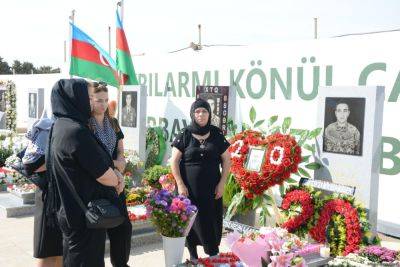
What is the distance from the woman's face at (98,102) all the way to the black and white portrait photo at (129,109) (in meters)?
5.16

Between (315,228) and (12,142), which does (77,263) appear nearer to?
(315,228)

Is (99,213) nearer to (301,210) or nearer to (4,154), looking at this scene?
(301,210)

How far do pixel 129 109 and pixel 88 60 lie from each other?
1561 mm

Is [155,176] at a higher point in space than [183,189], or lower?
lower

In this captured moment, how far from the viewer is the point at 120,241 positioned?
2.89 metres

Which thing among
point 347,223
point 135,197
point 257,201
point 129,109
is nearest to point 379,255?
point 347,223

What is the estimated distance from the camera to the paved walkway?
4.22m

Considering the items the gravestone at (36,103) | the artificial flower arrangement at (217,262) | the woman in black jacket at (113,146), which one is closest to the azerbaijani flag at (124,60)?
the gravestone at (36,103)

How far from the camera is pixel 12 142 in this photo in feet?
27.3

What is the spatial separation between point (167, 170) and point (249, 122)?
159cm

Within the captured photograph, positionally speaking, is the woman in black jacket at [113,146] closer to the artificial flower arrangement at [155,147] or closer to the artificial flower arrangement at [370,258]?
A: the artificial flower arrangement at [370,258]

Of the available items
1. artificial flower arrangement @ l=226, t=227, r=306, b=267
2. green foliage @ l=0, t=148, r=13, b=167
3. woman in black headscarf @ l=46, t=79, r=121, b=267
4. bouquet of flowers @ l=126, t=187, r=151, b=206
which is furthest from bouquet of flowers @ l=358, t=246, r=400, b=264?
green foliage @ l=0, t=148, r=13, b=167

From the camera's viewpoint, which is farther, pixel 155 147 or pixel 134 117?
pixel 155 147

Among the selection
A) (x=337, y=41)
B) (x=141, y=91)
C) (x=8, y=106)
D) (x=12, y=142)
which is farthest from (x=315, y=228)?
(x=8, y=106)
